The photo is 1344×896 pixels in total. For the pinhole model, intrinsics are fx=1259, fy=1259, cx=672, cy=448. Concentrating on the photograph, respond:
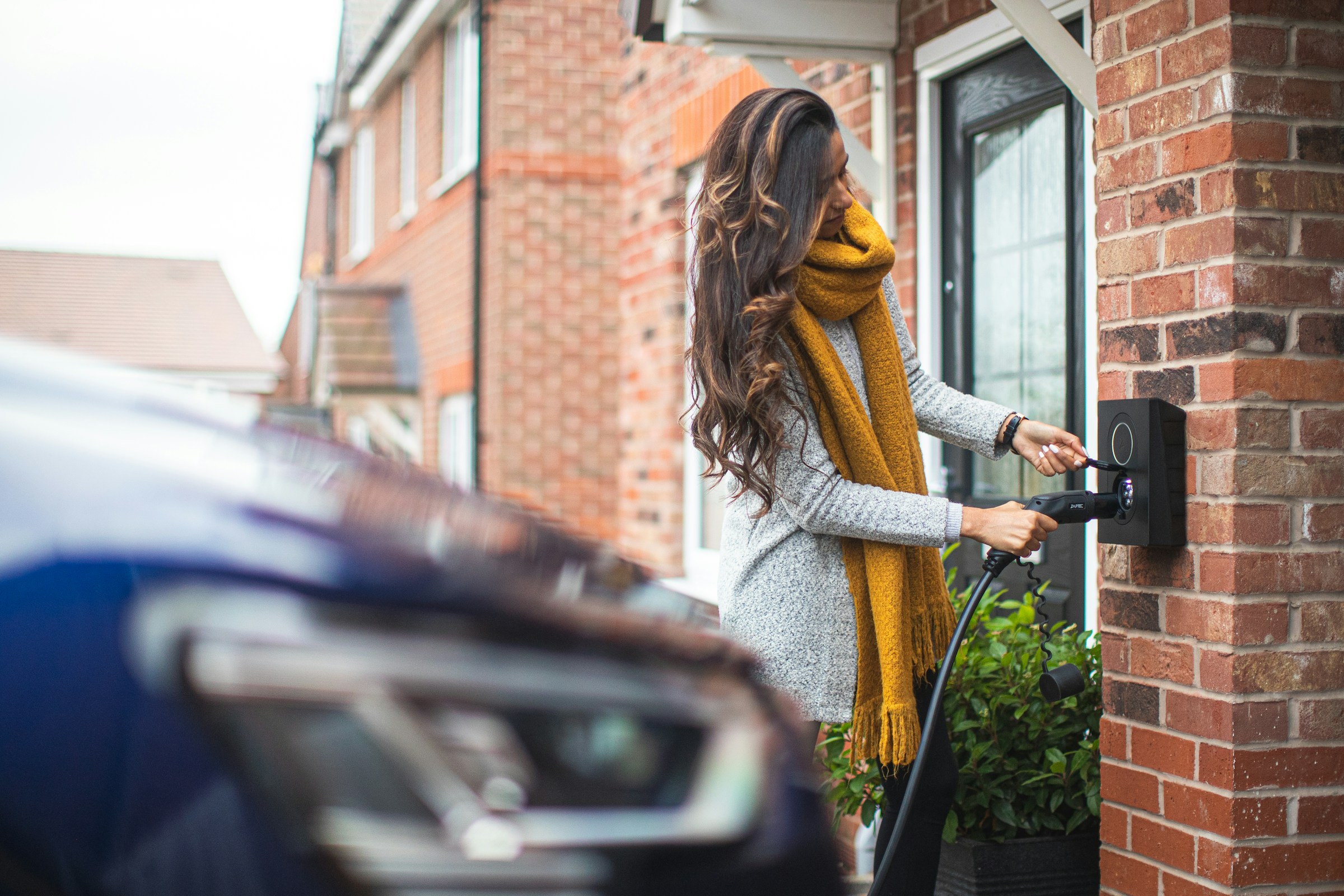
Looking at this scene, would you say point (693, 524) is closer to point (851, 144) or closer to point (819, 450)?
point (851, 144)

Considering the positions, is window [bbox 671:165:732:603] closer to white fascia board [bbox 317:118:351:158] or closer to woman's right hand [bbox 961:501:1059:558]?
woman's right hand [bbox 961:501:1059:558]

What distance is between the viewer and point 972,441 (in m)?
2.50

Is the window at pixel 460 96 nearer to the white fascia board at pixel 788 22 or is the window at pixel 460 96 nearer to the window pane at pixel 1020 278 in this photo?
the white fascia board at pixel 788 22

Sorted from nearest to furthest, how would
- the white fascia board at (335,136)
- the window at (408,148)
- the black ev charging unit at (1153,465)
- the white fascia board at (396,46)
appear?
the black ev charging unit at (1153,465)
the white fascia board at (396,46)
the window at (408,148)
the white fascia board at (335,136)

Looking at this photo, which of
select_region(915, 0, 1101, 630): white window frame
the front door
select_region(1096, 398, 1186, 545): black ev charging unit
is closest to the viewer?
select_region(1096, 398, 1186, 545): black ev charging unit

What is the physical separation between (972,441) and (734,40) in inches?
86.9

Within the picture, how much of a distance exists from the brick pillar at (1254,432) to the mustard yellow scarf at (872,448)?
516 millimetres

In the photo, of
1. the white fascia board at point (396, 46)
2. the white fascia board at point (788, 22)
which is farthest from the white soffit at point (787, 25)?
the white fascia board at point (396, 46)

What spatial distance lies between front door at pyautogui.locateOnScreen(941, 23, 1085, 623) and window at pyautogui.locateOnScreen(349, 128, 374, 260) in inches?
431

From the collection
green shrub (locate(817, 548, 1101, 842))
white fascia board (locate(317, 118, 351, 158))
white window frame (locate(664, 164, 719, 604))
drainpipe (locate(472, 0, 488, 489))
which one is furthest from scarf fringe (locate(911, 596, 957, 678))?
white fascia board (locate(317, 118, 351, 158))

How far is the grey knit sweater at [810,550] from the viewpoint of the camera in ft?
7.04

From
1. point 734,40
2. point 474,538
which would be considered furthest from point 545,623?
point 734,40

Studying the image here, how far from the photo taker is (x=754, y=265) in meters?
2.12

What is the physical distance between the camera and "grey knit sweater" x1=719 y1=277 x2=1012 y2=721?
2.14m
